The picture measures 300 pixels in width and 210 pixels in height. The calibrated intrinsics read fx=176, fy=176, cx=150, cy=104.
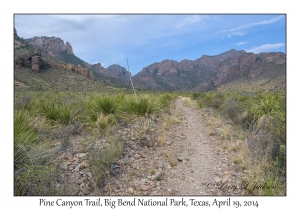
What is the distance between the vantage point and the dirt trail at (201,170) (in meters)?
3.64

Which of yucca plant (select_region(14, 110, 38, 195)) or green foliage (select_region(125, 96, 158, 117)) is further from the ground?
green foliage (select_region(125, 96, 158, 117))

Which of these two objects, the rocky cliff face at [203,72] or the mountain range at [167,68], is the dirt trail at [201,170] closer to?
the mountain range at [167,68]

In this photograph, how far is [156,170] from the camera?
170 inches

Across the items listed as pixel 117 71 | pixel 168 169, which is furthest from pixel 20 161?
pixel 117 71

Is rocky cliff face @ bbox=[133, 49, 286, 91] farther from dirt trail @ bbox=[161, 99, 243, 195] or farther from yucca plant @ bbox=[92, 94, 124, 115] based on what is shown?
yucca plant @ bbox=[92, 94, 124, 115]

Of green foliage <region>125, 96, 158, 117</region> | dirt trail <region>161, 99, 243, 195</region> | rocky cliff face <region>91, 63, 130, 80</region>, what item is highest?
rocky cliff face <region>91, 63, 130, 80</region>

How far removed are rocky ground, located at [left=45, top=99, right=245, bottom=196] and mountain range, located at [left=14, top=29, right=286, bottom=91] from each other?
46220 mm

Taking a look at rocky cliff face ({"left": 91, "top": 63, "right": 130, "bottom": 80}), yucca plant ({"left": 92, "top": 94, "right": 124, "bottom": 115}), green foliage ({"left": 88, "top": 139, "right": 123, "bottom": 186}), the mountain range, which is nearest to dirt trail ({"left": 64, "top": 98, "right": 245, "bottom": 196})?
green foliage ({"left": 88, "top": 139, "right": 123, "bottom": 186})

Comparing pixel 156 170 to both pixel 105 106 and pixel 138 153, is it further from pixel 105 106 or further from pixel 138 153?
pixel 105 106

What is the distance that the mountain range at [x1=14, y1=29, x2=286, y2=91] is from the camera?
60.2 m

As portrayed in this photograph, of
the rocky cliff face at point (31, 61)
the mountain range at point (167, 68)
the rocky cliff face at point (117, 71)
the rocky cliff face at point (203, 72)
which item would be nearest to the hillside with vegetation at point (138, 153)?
the rocky cliff face at point (117, 71)
